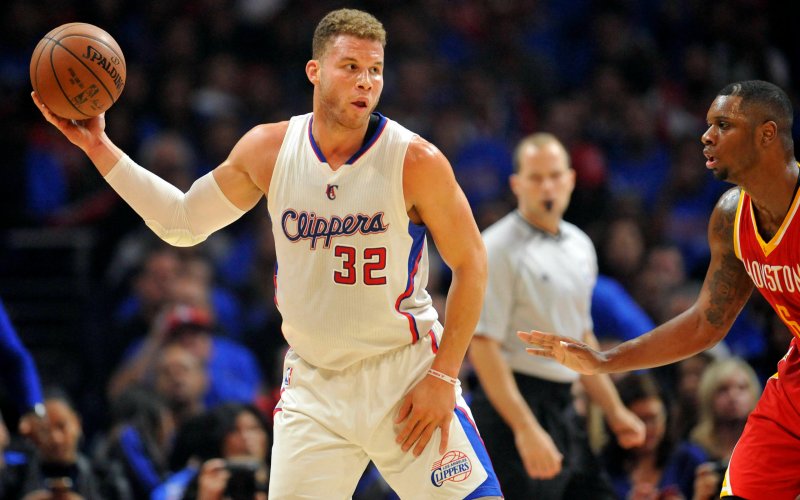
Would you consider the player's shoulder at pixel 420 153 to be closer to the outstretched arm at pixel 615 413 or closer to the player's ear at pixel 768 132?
the player's ear at pixel 768 132

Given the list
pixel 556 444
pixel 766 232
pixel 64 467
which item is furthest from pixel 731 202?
pixel 64 467

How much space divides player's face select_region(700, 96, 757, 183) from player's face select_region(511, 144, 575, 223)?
1813 mm

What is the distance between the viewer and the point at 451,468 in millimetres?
4266

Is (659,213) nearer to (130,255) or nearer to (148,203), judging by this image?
(130,255)

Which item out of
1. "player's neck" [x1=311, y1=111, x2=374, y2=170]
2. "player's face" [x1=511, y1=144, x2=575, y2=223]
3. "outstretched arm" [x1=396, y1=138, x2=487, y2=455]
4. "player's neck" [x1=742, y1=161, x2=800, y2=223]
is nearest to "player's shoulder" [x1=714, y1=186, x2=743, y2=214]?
"player's neck" [x1=742, y1=161, x2=800, y2=223]

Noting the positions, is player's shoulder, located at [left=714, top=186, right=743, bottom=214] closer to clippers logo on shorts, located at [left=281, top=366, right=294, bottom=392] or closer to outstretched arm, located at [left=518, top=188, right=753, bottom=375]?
outstretched arm, located at [left=518, top=188, right=753, bottom=375]

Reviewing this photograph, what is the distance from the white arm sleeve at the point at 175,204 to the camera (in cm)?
459

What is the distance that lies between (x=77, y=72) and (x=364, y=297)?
145 centimetres

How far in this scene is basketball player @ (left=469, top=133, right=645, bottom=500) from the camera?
5.73m

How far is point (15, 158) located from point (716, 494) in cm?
706

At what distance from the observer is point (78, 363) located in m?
9.77

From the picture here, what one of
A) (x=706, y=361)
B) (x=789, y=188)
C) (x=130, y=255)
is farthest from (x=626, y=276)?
(x=789, y=188)

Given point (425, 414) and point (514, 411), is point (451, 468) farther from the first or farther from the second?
point (514, 411)

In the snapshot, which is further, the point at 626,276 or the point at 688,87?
the point at 688,87
